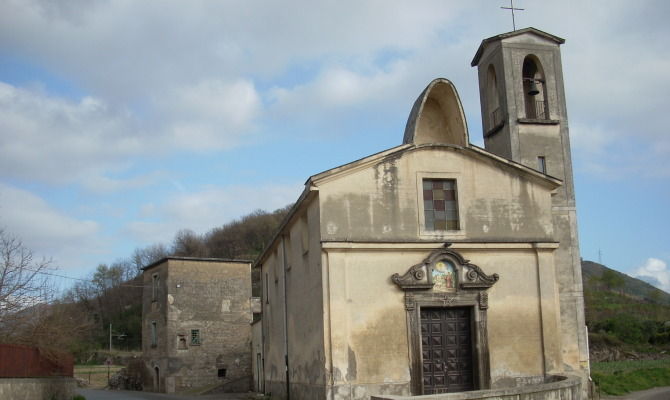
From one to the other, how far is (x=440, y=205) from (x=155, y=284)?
27.2 meters

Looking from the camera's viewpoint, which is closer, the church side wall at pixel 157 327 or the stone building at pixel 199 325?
the stone building at pixel 199 325

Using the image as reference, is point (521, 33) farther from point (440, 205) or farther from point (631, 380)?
point (631, 380)

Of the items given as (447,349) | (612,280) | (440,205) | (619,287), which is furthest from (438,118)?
(619,287)

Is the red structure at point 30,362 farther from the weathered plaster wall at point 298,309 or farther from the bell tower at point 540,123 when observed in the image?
the bell tower at point 540,123

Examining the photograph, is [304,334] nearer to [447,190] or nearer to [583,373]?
[447,190]

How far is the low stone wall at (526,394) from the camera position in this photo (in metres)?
12.4

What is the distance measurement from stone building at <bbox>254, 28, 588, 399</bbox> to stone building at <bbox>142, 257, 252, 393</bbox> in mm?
19819

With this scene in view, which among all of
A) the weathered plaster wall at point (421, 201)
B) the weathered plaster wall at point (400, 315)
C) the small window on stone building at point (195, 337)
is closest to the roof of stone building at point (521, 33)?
the weathered plaster wall at point (421, 201)

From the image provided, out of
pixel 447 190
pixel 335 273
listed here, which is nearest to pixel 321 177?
pixel 335 273

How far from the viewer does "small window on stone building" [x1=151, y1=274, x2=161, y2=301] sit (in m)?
41.2

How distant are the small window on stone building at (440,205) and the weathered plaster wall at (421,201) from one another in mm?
204

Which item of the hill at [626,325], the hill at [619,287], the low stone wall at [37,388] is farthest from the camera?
the hill at [619,287]

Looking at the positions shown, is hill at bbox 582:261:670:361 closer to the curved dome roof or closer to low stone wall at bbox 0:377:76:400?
the curved dome roof

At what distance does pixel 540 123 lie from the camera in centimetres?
2317
